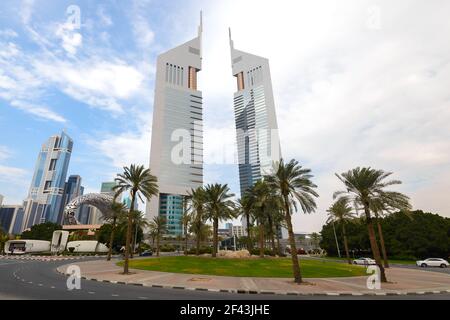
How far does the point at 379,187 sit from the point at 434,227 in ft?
162

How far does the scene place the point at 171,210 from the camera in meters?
178

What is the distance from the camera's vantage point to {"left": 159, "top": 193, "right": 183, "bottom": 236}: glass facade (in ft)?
566

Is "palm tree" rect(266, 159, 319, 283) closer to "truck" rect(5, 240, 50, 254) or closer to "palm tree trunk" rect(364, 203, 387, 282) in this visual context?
"palm tree trunk" rect(364, 203, 387, 282)


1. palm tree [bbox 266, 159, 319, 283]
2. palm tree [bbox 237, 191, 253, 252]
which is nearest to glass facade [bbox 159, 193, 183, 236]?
palm tree [bbox 237, 191, 253, 252]

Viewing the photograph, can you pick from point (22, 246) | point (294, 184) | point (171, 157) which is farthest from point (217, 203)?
point (171, 157)

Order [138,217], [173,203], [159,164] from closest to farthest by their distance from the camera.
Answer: [138,217] → [159,164] → [173,203]

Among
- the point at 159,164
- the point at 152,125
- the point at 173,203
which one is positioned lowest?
the point at 173,203

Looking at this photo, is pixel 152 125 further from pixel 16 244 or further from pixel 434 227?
pixel 434 227

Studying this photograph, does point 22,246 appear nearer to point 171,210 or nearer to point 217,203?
point 217,203

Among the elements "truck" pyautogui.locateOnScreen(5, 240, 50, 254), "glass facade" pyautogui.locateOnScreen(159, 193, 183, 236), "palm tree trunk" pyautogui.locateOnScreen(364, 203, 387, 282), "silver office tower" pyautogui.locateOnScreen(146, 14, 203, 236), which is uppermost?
"silver office tower" pyautogui.locateOnScreen(146, 14, 203, 236)
